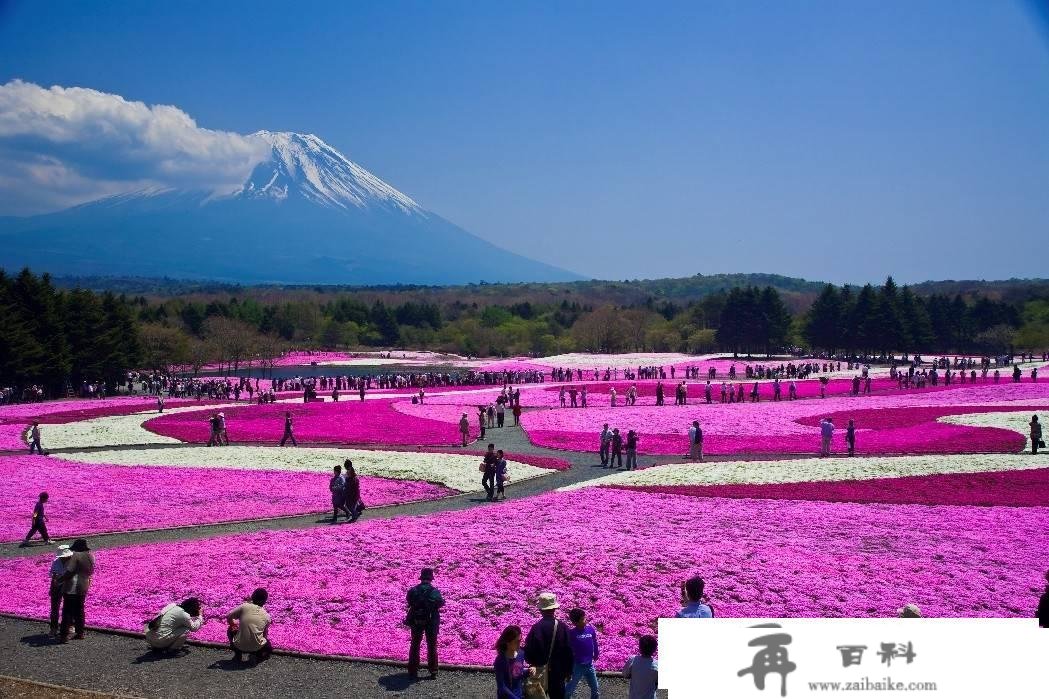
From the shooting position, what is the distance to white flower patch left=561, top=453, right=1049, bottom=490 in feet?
110

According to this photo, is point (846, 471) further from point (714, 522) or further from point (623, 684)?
point (623, 684)

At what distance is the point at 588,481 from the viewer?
35.0 metres

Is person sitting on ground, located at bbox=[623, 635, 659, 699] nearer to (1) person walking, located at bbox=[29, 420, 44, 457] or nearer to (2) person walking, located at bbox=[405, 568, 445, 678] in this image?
(2) person walking, located at bbox=[405, 568, 445, 678]

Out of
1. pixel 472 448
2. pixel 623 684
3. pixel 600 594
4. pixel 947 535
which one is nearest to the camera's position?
pixel 623 684

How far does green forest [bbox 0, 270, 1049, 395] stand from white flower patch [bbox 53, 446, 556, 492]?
1471 inches

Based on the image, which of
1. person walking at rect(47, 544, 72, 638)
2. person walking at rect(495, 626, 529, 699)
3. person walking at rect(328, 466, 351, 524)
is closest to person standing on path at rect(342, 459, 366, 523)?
person walking at rect(328, 466, 351, 524)

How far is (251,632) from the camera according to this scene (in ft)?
49.3

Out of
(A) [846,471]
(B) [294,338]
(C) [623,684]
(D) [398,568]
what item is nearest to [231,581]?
(D) [398,568]

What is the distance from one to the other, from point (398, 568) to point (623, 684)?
7.59 meters

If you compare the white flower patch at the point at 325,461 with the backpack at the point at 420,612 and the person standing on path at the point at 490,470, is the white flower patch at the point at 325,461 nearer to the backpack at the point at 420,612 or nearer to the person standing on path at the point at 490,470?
the person standing on path at the point at 490,470

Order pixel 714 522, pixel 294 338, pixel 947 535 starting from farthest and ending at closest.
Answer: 1. pixel 294 338
2. pixel 714 522
3. pixel 947 535

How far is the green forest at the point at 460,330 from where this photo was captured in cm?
7744

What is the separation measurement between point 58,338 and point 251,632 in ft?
233

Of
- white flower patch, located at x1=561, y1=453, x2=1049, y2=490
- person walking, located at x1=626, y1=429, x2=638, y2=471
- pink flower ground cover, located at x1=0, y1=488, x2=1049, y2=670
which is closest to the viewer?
pink flower ground cover, located at x1=0, y1=488, x2=1049, y2=670
